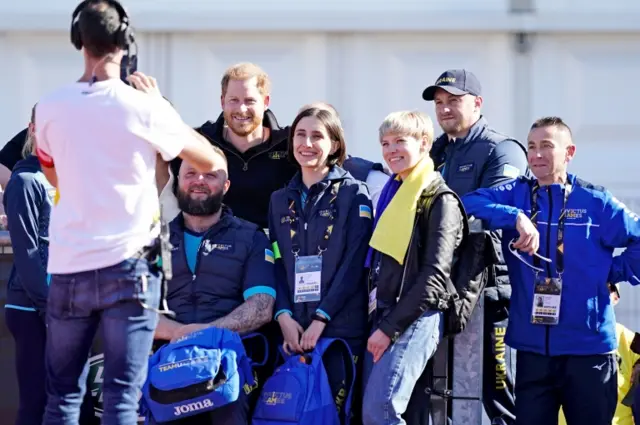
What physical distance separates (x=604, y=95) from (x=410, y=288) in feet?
10.7

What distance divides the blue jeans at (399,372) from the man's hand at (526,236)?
1.46ft

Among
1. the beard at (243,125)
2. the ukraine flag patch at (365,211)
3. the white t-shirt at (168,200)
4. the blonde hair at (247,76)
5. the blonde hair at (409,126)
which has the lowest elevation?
the ukraine flag patch at (365,211)

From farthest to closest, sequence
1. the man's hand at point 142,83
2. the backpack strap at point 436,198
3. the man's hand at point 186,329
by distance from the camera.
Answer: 1. the man's hand at point 186,329
2. the backpack strap at point 436,198
3. the man's hand at point 142,83

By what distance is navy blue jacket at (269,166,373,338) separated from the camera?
4.83 metres

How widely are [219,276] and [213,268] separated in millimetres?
44

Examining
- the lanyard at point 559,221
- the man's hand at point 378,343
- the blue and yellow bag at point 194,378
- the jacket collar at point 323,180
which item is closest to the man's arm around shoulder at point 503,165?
the lanyard at point 559,221

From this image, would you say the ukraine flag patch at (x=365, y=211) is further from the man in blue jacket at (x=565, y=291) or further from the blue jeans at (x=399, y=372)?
the blue jeans at (x=399, y=372)

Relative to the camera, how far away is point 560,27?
23.6 ft

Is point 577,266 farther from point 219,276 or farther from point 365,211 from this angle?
point 219,276

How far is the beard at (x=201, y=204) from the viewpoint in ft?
16.8

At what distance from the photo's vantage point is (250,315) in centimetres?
492

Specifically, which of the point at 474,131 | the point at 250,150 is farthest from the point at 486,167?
the point at 250,150

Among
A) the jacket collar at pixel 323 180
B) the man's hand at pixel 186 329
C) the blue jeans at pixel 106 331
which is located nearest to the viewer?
the blue jeans at pixel 106 331

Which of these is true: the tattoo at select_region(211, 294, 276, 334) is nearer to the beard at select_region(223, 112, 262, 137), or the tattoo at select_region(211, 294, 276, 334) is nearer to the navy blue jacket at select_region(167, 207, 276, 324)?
the navy blue jacket at select_region(167, 207, 276, 324)
